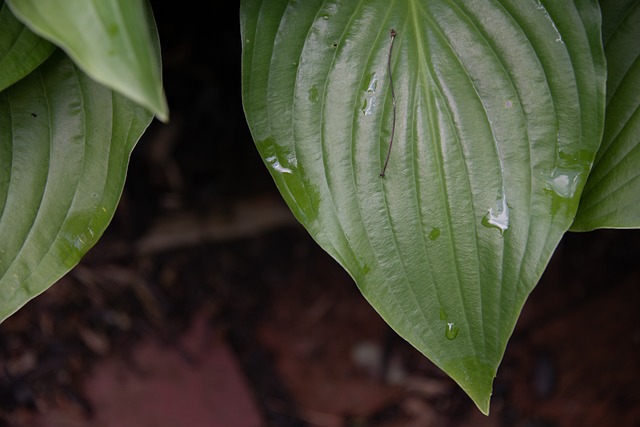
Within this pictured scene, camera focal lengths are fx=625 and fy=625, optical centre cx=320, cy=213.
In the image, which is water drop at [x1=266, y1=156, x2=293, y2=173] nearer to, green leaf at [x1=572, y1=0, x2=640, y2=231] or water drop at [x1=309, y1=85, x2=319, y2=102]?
water drop at [x1=309, y1=85, x2=319, y2=102]

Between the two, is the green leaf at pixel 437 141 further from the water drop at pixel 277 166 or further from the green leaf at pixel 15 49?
the green leaf at pixel 15 49

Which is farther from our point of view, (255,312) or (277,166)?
(255,312)

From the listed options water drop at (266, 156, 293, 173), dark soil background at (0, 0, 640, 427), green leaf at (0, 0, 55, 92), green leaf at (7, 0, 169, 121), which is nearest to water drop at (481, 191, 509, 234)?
water drop at (266, 156, 293, 173)

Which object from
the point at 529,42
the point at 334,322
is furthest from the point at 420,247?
the point at 334,322

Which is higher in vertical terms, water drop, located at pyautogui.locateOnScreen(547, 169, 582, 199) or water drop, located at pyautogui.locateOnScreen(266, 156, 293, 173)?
water drop, located at pyautogui.locateOnScreen(266, 156, 293, 173)

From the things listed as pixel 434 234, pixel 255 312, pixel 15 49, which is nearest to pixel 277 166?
pixel 434 234

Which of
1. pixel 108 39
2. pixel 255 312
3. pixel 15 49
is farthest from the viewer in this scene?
pixel 255 312

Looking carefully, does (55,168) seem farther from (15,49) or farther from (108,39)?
(108,39)
